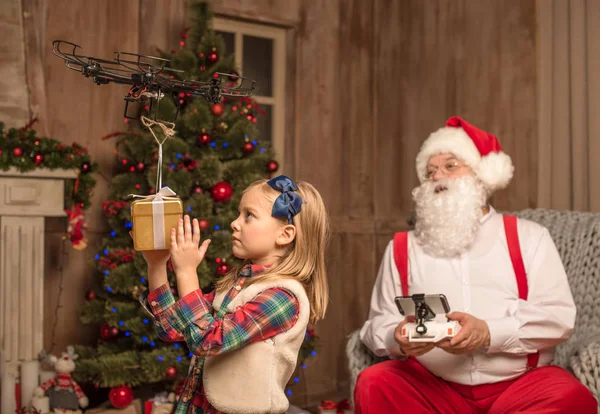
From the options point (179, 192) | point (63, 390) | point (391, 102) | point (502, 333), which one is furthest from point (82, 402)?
point (391, 102)

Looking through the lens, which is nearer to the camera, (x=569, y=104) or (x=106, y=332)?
(x=106, y=332)

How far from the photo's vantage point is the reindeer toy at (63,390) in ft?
12.1

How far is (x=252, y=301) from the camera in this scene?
1825mm

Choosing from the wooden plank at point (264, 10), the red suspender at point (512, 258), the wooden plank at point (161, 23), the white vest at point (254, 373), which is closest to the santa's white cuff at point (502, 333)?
the red suspender at point (512, 258)

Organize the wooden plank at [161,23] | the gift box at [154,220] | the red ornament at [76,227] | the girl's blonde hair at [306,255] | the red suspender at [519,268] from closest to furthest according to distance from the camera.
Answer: the gift box at [154,220]
the girl's blonde hair at [306,255]
the red suspender at [519,268]
the red ornament at [76,227]
the wooden plank at [161,23]

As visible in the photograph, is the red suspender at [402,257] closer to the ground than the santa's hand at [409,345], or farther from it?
farther from it

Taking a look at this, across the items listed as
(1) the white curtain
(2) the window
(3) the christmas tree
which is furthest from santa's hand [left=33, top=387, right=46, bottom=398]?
(1) the white curtain

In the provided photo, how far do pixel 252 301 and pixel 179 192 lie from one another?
1.86 metres

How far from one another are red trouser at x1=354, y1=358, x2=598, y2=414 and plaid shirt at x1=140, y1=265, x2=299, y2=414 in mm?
1002

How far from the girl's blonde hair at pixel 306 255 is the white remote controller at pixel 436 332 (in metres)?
0.72

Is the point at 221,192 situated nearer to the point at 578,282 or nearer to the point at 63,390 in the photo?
the point at 63,390

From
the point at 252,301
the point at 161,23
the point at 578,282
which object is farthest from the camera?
the point at 161,23

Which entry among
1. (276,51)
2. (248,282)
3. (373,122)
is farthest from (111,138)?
(248,282)

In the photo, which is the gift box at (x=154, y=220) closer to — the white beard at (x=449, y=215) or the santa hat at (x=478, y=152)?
the white beard at (x=449, y=215)
